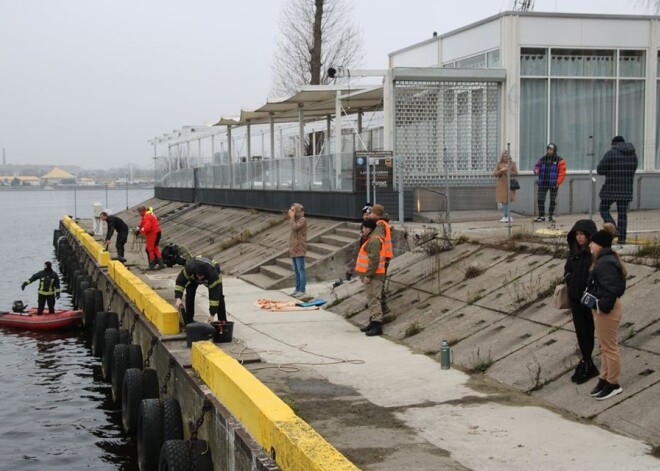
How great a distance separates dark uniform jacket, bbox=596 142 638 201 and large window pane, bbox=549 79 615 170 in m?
10.2

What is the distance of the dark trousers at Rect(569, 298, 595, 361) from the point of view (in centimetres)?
900

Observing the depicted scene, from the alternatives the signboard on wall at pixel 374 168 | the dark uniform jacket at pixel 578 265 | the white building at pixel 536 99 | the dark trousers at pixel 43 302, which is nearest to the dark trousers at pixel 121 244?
the dark trousers at pixel 43 302

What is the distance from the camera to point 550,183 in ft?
60.6

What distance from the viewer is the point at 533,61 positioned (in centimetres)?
2322

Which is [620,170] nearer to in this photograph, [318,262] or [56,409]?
[318,262]

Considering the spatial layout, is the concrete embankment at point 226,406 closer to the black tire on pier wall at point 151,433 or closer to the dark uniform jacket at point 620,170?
the black tire on pier wall at point 151,433

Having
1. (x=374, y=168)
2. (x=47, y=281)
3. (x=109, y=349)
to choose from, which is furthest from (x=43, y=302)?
(x=374, y=168)

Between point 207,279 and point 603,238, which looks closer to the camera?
point 603,238

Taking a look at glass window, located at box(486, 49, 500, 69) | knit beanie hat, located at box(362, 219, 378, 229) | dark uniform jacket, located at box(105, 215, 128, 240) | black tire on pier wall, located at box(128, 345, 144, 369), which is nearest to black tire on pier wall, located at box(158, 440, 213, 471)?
knit beanie hat, located at box(362, 219, 378, 229)

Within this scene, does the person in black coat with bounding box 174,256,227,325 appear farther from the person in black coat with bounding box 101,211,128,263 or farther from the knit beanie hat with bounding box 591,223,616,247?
the person in black coat with bounding box 101,211,128,263

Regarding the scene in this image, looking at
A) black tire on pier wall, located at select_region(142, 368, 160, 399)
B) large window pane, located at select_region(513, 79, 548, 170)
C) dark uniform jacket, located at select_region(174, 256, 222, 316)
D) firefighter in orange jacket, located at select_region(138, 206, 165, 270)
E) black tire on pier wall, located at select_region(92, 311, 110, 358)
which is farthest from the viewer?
firefighter in orange jacket, located at select_region(138, 206, 165, 270)

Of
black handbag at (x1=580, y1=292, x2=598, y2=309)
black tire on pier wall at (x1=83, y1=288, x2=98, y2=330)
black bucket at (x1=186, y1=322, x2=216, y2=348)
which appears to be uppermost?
black handbag at (x1=580, y1=292, x2=598, y2=309)

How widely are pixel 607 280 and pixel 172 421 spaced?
529 centimetres

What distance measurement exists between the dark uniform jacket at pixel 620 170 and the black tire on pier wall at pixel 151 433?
7.55 metres
